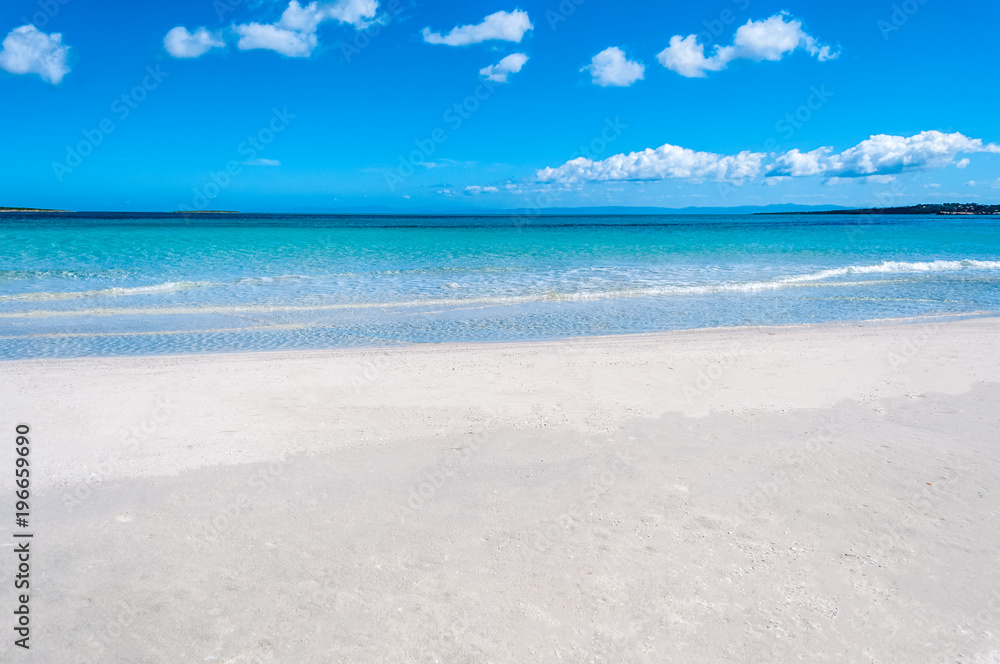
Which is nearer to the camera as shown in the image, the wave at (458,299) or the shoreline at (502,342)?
the shoreline at (502,342)

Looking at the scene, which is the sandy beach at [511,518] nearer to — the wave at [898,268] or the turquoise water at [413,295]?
the turquoise water at [413,295]

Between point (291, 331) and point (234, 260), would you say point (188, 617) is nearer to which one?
point (291, 331)

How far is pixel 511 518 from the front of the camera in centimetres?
438

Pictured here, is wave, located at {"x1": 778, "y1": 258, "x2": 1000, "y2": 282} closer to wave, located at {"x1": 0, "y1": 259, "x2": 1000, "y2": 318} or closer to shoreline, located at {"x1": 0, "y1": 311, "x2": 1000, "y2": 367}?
wave, located at {"x1": 0, "y1": 259, "x2": 1000, "y2": 318}

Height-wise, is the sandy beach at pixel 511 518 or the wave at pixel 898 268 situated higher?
the wave at pixel 898 268

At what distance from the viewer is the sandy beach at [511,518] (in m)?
3.27

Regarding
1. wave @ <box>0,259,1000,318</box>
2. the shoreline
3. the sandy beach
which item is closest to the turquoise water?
wave @ <box>0,259,1000,318</box>

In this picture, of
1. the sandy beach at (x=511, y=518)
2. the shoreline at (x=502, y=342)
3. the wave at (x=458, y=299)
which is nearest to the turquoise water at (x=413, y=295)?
the wave at (x=458, y=299)

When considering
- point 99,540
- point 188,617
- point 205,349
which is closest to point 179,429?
point 99,540

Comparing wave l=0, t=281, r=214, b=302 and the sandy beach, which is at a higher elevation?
wave l=0, t=281, r=214, b=302

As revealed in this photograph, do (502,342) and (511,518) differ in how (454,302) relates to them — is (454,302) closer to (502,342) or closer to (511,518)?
(502,342)

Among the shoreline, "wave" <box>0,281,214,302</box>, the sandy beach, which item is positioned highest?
"wave" <box>0,281,214,302</box>

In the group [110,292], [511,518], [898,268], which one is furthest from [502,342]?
[898,268]

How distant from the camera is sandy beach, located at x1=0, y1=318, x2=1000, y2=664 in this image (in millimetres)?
3270
